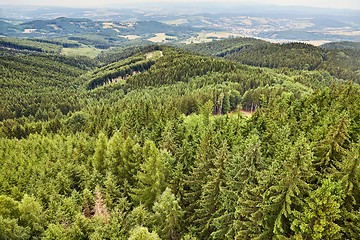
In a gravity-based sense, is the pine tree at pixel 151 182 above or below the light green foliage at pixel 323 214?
below

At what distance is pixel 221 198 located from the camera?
3478cm

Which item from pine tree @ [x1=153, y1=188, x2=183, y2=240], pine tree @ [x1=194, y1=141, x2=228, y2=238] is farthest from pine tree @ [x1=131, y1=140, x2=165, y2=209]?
pine tree @ [x1=194, y1=141, x2=228, y2=238]

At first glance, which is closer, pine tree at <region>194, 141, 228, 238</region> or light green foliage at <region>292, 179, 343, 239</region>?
light green foliage at <region>292, 179, 343, 239</region>

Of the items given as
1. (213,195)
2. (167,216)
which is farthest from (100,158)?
(213,195)

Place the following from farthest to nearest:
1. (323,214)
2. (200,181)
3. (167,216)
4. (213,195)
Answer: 1. (200,181)
2. (213,195)
3. (167,216)
4. (323,214)

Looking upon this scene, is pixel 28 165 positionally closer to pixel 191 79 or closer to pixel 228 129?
pixel 228 129

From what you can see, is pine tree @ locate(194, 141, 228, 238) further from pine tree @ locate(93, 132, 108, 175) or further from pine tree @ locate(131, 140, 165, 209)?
pine tree @ locate(93, 132, 108, 175)

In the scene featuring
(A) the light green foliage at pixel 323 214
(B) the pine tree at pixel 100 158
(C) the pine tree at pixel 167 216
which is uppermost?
(A) the light green foliage at pixel 323 214

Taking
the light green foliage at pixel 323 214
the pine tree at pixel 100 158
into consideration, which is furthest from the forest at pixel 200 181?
the pine tree at pixel 100 158

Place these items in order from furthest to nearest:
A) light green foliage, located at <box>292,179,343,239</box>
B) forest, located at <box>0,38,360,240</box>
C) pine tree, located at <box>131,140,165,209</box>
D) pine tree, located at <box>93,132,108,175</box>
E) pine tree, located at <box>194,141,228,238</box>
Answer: pine tree, located at <box>93,132,108,175</box> → pine tree, located at <box>131,140,165,209</box> → pine tree, located at <box>194,141,228,238</box> → forest, located at <box>0,38,360,240</box> → light green foliage, located at <box>292,179,343,239</box>

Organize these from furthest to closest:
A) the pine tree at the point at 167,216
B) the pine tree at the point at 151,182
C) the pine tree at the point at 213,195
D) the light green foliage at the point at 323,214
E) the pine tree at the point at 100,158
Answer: the pine tree at the point at 100,158
the pine tree at the point at 151,182
the pine tree at the point at 213,195
the pine tree at the point at 167,216
the light green foliage at the point at 323,214

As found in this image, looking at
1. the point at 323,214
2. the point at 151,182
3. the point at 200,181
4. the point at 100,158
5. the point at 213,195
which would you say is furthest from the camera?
the point at 100,158

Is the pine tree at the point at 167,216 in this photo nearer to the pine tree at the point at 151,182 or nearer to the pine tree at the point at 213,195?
the pine tree at the point at 213,195

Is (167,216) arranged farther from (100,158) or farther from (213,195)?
(100,158)
